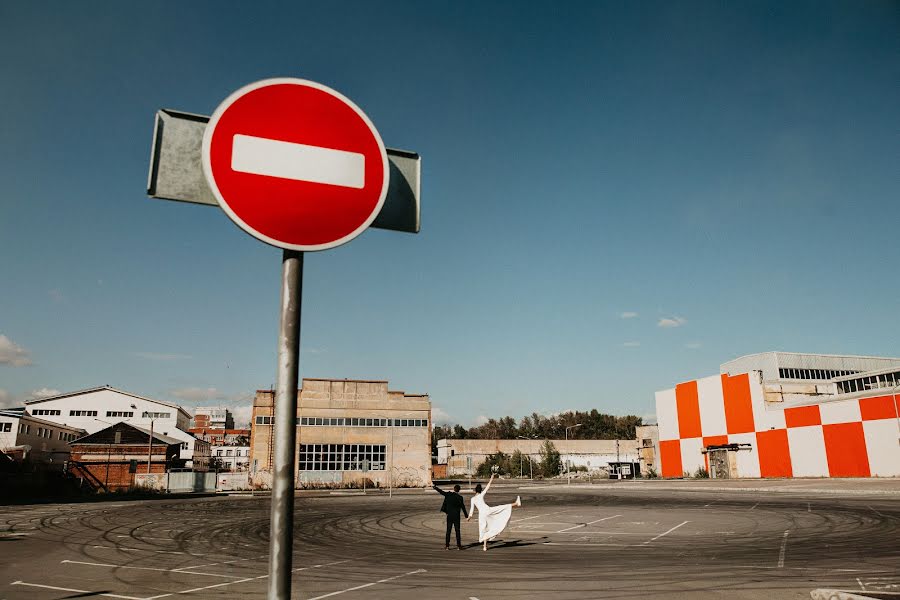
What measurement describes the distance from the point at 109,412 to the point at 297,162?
344ft

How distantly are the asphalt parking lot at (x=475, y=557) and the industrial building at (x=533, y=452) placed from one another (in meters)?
79.7

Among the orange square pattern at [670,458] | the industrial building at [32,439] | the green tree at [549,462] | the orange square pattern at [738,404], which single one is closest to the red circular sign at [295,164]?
the orange square pattern at [738,404]

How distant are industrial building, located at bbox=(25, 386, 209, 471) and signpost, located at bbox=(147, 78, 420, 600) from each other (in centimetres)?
9486

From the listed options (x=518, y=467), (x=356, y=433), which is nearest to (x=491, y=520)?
(x=356, y=433)

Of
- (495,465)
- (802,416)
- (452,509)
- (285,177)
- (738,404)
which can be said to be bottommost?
(495,465)

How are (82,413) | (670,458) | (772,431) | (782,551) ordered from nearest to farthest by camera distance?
(782,551) → (772,431) → (670,458) → (82,413)

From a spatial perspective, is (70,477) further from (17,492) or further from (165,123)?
(165,123)

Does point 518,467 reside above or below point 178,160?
below

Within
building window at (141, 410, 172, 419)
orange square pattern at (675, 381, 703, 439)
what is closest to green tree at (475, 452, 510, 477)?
orange square pattern at (675, 381, 703, 439)

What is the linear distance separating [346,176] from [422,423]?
60.9 meters

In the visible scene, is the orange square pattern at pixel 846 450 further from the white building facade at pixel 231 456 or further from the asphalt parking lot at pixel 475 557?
the white building facade at pixel 231 456

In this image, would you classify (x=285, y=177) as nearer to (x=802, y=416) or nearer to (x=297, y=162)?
(x=297, y=162)

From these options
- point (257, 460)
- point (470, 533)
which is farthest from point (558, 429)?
point (470, 533)

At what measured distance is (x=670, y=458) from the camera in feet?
246
